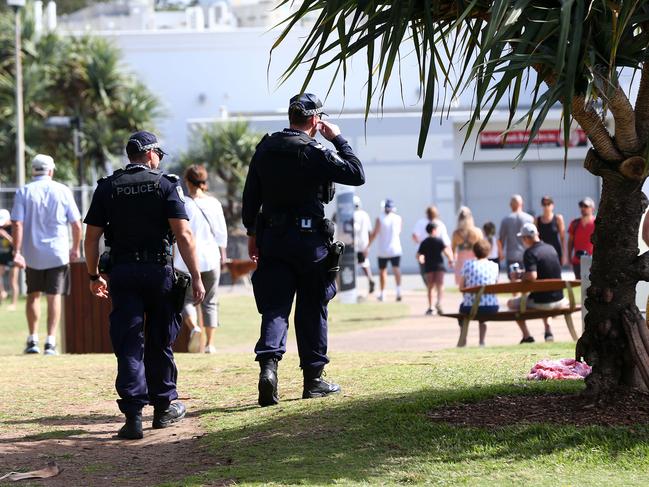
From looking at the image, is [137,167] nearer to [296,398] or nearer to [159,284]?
[159,284]

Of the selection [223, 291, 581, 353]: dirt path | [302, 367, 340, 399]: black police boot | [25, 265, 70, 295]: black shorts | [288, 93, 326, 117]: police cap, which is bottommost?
[223, 291, 581, 353]: dirt path

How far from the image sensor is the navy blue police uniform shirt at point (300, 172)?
7500 millimetres

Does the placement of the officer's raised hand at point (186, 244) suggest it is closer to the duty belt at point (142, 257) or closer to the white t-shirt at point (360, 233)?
the duty belt at point (142, 257)

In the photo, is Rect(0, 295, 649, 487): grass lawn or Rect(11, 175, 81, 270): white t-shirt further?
Rect(11, 175, 81, 270): white t-shirt

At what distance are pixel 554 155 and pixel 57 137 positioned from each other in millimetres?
15695

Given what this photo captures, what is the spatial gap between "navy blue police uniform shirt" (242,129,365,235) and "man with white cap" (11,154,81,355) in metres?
4.94

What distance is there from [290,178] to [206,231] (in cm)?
454

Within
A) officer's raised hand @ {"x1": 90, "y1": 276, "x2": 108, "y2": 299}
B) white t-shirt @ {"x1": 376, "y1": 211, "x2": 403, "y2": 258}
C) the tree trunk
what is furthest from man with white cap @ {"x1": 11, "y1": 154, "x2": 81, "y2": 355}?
white t-shirt @ {"x1": 376, "y1": 211, "x2": 403, "y2": 258}

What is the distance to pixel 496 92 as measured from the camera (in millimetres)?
5840

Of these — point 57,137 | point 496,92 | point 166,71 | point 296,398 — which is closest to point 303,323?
point 296,398

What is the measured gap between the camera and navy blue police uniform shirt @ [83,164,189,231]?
7.12 metres

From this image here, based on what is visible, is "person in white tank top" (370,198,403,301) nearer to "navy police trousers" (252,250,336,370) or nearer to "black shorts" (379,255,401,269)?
"black shorts" (379,255,401,269)

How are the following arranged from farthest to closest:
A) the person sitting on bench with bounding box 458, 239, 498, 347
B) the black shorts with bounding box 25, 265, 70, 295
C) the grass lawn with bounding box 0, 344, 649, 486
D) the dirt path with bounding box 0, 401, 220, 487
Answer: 1. the person sitting on bench with bounding box 458, 239, 498, 347
2. the black shorts with bounding box 25, 265, 70, 295
3. the dirt path with bounding box 0, 401, 220, 487
4. the grass lawn with bounding box 0, 344, 649, 486

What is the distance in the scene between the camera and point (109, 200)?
7125 millimetres
